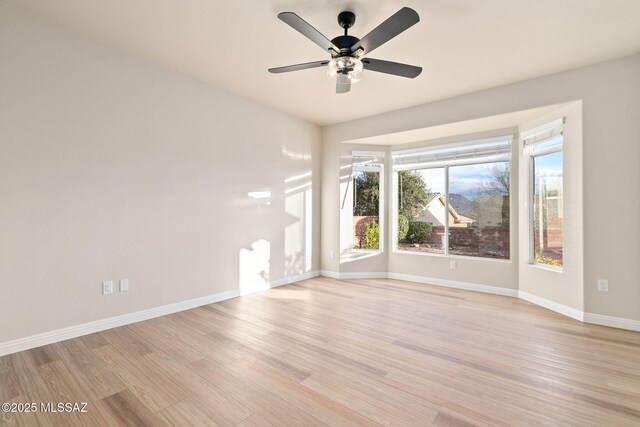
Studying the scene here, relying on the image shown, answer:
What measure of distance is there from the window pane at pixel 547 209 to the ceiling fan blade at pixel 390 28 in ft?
9.62

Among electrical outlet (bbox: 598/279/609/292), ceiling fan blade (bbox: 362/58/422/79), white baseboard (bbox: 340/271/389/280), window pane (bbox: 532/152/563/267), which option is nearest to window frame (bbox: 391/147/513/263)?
window pane (bbox: 532/152/563/267)

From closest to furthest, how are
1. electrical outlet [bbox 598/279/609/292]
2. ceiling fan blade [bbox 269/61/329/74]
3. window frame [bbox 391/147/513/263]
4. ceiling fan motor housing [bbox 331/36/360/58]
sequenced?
ceiling fan motor housing [bbox 331/36/360/58] < ceiling fan blade [bbox 269/61/329/74] < electrical outlet [bbox 598/279/609/292] < window frame [bbox 391/147/513/263]

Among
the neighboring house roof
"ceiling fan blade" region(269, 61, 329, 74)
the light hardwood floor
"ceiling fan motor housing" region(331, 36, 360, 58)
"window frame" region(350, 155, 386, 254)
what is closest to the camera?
the light hardwood floor

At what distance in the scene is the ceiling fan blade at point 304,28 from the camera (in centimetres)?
183

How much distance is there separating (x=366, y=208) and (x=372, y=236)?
0.52 m

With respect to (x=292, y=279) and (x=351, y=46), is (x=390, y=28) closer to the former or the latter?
(x=351, y=46)

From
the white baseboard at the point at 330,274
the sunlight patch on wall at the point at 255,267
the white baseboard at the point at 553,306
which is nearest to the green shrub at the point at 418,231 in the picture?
the white baseboard at the point at 330,274

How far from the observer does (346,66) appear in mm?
2348

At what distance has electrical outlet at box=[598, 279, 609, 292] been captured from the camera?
9.95 ft

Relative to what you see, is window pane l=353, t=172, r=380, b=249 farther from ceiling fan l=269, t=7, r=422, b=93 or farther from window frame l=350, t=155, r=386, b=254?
ceiling fan l=269, t=7, r=422, b=93

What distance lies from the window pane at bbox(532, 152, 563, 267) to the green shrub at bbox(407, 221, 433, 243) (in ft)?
4.87

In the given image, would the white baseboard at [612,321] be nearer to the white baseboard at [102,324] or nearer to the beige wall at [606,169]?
the beige wall at [606,169]

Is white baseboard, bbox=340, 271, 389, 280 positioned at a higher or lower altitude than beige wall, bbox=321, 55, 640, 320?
lower

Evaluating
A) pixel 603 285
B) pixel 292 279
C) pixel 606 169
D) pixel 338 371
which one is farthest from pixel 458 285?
pixel 338 371
